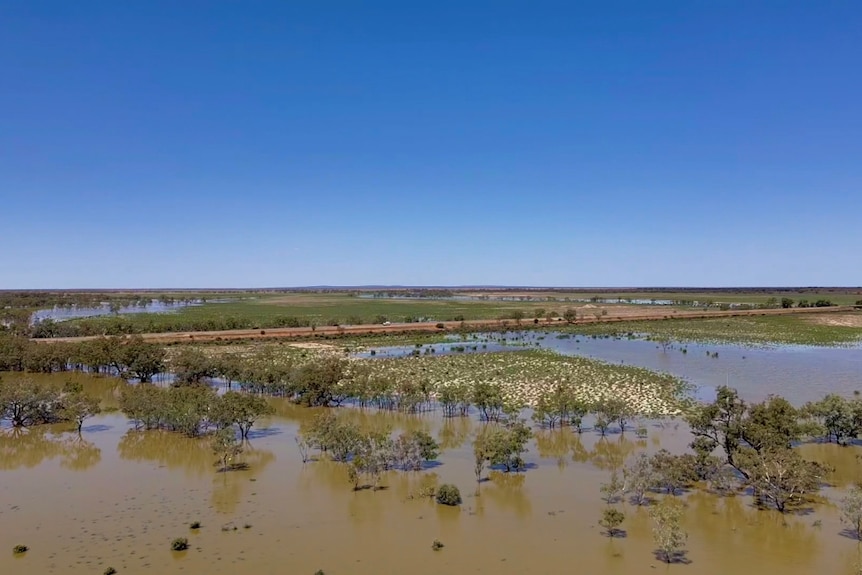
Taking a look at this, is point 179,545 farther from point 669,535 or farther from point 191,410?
point 669,535

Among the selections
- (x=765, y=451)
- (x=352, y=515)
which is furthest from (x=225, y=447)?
(x=765, y=451)

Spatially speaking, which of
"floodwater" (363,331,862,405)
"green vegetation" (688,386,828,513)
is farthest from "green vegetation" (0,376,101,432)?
"floodwater" (363,331,862,405)

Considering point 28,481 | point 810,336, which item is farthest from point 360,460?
point 810,336

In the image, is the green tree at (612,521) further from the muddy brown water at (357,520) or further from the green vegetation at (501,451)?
the green vegetation at (501,451)

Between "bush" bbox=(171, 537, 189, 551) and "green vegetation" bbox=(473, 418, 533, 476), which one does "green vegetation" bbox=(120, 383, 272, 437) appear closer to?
"bush" bbox=(171, 537, 189, 551)

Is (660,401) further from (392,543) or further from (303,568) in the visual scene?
(303,568)

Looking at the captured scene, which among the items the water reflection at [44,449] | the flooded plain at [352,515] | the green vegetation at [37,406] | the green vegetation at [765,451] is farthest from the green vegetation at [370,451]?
the green vegetation at [37,406]
